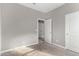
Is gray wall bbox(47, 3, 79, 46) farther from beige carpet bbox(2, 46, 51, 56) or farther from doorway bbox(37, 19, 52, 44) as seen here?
beige carpet bbox(2, 46, 51, 56)

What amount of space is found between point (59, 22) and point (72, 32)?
406mm

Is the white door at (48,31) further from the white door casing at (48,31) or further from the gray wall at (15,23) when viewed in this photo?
the gray wall at (15,23)

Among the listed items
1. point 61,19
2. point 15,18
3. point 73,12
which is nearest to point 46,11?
point 61,19

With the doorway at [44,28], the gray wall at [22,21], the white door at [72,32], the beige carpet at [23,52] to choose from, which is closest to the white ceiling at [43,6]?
the gray wall at [22,21]

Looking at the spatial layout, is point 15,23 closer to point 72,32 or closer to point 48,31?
point 48,31

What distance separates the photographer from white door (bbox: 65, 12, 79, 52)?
186cm

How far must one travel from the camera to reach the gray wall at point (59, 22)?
1.91 metres

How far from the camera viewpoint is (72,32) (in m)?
1.94

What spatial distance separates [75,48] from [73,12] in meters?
0.87

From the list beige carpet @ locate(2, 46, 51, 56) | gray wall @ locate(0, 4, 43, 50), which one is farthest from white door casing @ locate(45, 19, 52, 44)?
beige carpet @ locate(2, 46, 51, 56)

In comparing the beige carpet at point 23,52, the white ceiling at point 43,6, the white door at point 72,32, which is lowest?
the beige carpet at point 23,52

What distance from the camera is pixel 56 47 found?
75.2 inches

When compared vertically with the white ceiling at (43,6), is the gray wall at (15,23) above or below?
Result: below

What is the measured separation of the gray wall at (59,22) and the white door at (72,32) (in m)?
0.10
